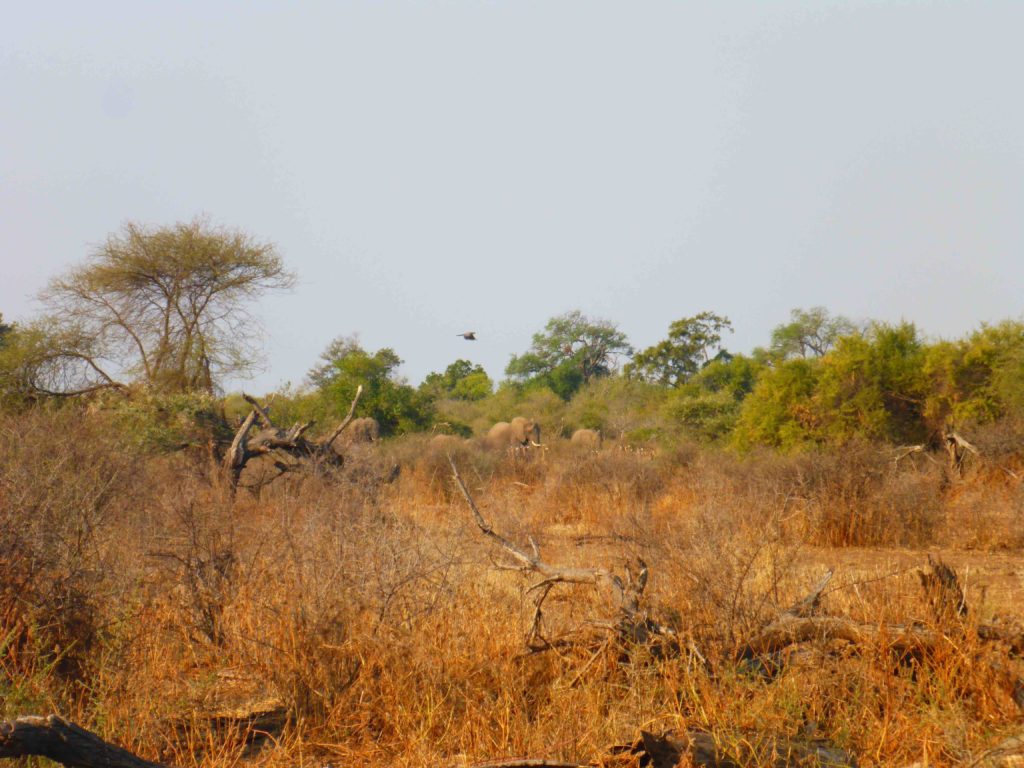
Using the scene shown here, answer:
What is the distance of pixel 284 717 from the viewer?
3.82 metres

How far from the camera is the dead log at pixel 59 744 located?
2.51m

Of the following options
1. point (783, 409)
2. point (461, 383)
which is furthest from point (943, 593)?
point (461, 383)

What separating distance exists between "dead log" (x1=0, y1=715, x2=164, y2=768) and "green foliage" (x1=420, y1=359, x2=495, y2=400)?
36.2 meters

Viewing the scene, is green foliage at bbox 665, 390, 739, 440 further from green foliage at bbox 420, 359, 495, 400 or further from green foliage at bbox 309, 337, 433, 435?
green foliage at bbox 420, 359, 495, 400

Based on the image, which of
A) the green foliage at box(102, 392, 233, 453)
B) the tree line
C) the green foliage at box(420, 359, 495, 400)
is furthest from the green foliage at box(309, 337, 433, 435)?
the green foliage at box(420, 359, 495, 400)

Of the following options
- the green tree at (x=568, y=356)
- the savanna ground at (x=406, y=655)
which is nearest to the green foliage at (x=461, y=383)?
the green tree at (x=568, y=356)

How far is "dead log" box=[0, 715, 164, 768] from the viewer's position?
8.23 feet

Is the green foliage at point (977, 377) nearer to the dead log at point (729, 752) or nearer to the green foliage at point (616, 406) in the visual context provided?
the dead log at point (729, 752)

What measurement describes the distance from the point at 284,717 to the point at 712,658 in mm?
1825

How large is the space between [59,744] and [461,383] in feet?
131

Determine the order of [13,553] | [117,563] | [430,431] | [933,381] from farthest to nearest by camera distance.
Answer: [430,431] → [933,381] → [117,563] → [13,553]

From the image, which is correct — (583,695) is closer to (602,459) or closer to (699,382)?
(602,459)

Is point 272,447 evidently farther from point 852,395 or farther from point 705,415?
point 705,415

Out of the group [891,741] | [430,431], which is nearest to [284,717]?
[891,741]
